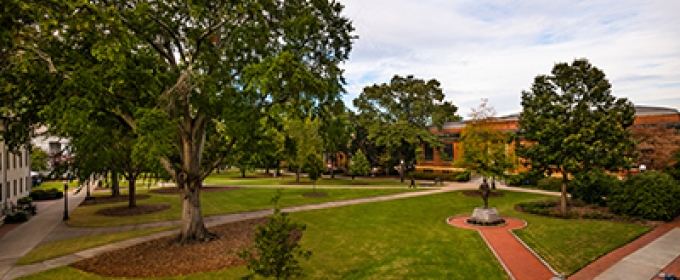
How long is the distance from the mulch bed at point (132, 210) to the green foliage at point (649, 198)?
29549 mm

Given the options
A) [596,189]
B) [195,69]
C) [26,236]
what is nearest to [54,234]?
[26,236]

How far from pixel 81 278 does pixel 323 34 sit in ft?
41.3

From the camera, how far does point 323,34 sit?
1559 cm

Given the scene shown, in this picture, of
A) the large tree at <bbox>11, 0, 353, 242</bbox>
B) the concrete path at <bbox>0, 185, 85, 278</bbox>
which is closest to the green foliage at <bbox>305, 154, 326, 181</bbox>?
the large tree at <bbox>11, 0, 353, 242</bbox>

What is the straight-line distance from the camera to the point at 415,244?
15117mm

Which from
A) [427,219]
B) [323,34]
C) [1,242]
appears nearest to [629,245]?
[427,219]

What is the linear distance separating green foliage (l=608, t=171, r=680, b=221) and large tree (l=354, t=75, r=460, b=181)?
2611 cm

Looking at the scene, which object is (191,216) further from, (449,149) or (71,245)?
(449,149)

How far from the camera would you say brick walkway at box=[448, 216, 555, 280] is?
1170 cm

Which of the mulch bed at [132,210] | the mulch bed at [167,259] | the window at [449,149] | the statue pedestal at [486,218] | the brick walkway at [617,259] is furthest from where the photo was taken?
the window at [449,149]

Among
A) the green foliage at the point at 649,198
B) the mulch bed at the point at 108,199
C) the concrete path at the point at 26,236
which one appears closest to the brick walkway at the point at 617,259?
the green foliage at the point at 649,198

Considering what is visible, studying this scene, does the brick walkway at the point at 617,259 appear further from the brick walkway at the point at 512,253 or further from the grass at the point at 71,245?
the grass at the point at 71,245

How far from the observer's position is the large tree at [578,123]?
772 inches

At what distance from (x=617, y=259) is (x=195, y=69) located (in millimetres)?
17165
